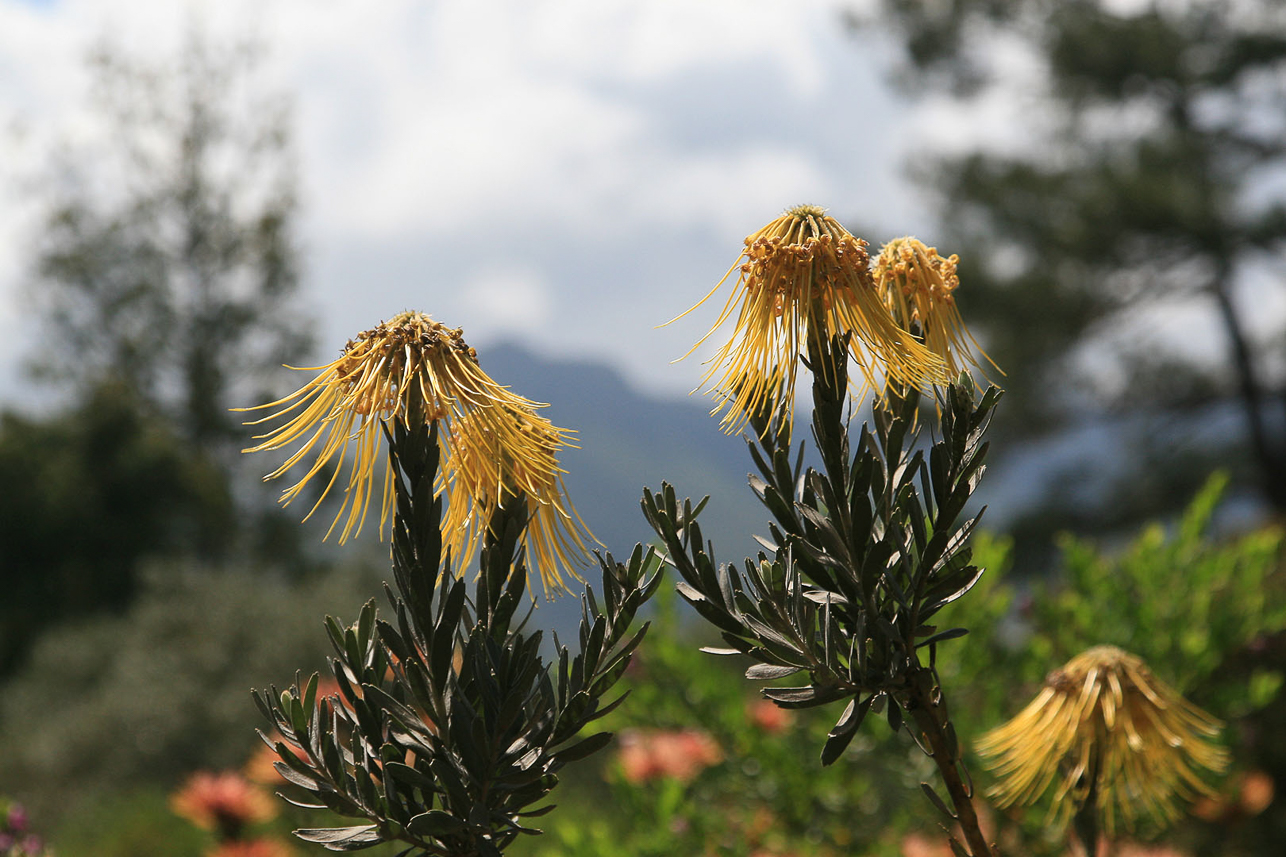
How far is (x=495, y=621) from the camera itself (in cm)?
89

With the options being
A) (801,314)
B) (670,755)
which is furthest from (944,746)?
(670,755)

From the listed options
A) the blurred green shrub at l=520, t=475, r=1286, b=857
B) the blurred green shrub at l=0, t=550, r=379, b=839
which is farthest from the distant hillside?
the blurred green shrub at l=0, t=550, r=379, b=839

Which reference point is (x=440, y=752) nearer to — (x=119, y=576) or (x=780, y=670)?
(x=780, y=670)

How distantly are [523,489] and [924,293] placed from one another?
438 mm

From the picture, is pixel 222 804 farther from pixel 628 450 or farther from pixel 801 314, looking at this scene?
pixel 628 450

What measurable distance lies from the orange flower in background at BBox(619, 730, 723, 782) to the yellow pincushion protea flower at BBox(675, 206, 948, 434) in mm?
2469

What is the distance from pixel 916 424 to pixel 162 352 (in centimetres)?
1750

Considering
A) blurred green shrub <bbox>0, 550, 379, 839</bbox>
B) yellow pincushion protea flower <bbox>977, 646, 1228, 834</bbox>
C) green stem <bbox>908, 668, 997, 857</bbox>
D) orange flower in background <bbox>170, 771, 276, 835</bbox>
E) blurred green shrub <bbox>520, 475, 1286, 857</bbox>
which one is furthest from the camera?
blurred green shrub <bbox>0, 550, 379, 839</bbox>

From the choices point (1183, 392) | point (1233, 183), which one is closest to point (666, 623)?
point (1233, 183)

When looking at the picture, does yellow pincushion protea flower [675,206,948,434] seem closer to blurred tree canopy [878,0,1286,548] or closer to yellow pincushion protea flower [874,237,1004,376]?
yellow pincushion protea flower [874,237,1004,376]

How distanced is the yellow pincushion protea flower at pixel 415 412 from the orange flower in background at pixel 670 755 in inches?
93.8

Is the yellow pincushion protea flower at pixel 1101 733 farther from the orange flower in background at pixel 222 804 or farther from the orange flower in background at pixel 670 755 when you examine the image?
the orange flower in background at pixel 222 804

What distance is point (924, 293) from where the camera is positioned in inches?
40.1

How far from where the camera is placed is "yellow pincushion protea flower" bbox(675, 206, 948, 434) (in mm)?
886
